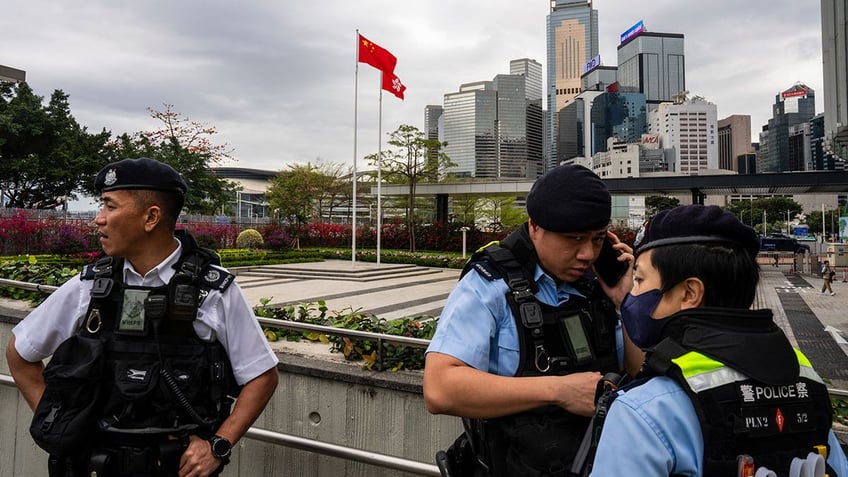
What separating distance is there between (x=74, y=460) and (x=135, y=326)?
0.46 m

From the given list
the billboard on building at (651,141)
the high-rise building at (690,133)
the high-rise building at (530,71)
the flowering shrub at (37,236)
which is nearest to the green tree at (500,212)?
the flowering shrub at (37,236)

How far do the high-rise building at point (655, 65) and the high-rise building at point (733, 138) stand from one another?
23.3 meters

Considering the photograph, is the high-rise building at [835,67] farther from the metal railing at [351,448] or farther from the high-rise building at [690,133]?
the high-rise building at [690,133]

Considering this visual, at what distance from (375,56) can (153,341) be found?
15724 mm

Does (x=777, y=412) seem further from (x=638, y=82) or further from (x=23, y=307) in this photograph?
(x=638, y=82)

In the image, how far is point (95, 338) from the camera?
5.61 feet

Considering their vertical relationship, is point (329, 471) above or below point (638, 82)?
below

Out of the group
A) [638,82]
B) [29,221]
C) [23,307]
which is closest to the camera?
[23,307]

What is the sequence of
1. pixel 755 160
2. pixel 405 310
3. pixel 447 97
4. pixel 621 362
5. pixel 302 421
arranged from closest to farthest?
pixel 621 362 → pixel 302 421 → pixel 405 310 → pixel 447 97 → pixel 755 160

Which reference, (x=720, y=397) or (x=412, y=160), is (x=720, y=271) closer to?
(x=720, y=397)

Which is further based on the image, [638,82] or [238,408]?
[638,82]

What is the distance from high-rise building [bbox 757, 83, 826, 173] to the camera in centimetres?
15162

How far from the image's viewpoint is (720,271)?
3.30ft

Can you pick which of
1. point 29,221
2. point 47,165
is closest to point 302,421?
point 29,221
